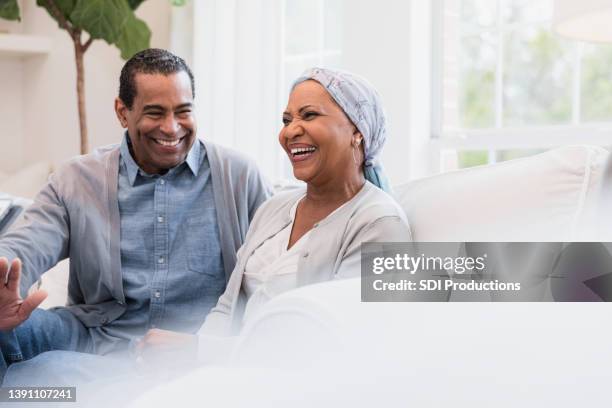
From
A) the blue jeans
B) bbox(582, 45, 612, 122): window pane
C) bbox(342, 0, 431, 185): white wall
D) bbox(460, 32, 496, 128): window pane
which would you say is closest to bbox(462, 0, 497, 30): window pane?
bbox(342, 0, 431, 185): white wall

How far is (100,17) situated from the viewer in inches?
112

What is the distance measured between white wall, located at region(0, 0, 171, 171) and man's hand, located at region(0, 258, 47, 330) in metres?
2.39

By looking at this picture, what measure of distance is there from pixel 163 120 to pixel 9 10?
6.31ft

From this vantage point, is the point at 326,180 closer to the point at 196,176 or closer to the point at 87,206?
the point at 196,176

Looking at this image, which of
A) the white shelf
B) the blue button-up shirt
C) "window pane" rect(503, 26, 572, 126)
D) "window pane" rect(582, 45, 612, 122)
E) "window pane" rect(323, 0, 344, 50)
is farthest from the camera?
"window pane" rect(503, 26, 572, 126)

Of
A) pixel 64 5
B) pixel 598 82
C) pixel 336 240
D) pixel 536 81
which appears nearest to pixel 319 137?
pixel 336 240

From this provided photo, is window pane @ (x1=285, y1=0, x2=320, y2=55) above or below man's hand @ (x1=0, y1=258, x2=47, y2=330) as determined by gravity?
above

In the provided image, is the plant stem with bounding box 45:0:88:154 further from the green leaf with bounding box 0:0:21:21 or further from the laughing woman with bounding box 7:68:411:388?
the laughing woman with bounding box 7:68:411:388

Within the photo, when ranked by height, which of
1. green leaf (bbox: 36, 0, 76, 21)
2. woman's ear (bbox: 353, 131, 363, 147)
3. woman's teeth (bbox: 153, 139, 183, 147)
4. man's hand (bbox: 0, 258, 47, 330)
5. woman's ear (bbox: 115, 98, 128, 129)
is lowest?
man's hand (bbox: 0, 258, 47, 330)

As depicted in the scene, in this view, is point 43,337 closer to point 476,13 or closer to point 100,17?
point 100,17

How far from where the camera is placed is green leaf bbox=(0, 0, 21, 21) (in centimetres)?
307

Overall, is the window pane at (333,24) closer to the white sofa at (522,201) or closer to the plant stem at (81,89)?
the plant stem at (81,89)

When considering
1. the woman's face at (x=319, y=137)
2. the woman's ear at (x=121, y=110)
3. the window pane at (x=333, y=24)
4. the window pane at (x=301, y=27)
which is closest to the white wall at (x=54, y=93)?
the window pane at (x=301, y=27)

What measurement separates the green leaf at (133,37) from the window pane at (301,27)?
58 cm
